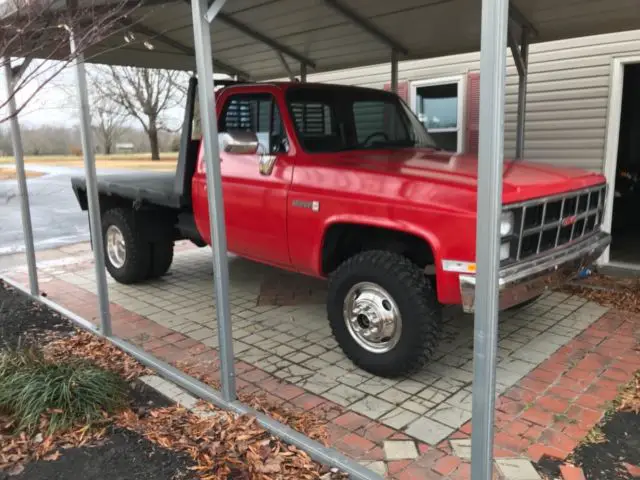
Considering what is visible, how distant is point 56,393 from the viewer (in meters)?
3.32

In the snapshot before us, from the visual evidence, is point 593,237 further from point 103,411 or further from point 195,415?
point 103,411

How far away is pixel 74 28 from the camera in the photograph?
359 cm

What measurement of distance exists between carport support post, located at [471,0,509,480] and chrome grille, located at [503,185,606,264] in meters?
1.16

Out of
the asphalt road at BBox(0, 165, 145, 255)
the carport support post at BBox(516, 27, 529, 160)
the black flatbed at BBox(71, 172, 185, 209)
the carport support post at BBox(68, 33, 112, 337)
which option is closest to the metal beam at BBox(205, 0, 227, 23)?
the carport support post at BBox(68, 33, 112, 337)

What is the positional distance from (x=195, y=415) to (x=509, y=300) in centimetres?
207

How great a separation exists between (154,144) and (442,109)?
86.8 feet

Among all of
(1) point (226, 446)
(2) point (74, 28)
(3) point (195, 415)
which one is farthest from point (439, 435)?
(2) point (74, 28)

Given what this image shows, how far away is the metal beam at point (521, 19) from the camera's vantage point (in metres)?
5.07

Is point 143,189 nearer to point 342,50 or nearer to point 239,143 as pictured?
point 239,143

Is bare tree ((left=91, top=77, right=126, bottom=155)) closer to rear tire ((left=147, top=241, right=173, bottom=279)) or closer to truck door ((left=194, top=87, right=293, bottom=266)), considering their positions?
rear tire ((left=147, top=241, right=173, bottom=279))

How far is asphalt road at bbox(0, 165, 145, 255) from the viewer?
9.27 meters

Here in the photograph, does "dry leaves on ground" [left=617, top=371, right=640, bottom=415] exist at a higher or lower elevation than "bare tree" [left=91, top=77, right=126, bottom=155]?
lower

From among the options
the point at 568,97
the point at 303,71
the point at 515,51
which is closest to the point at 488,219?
the point at 515,51

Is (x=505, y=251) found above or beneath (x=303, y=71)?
beneath
